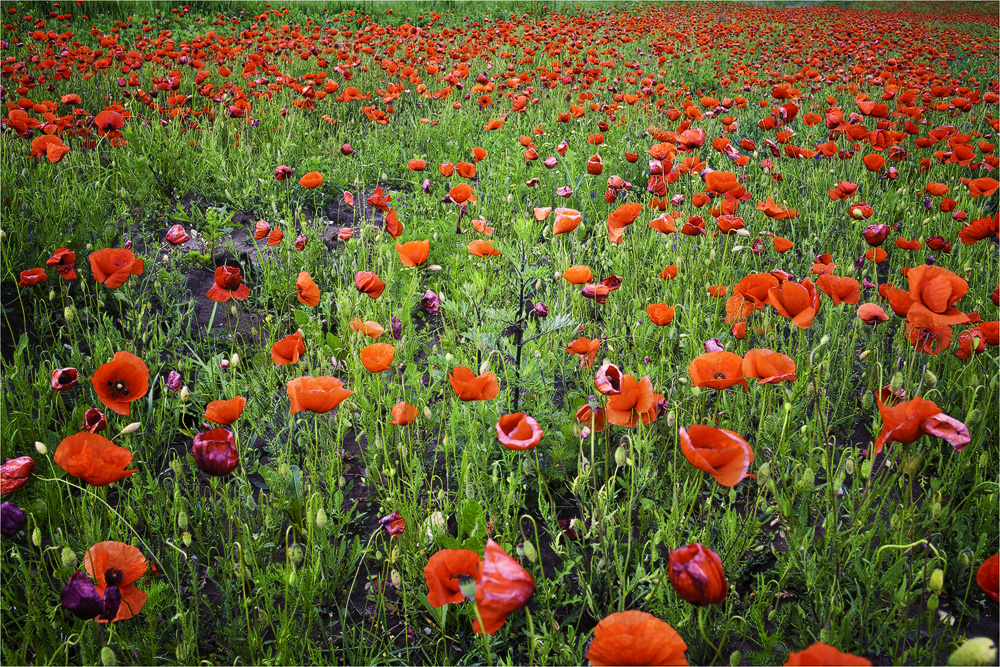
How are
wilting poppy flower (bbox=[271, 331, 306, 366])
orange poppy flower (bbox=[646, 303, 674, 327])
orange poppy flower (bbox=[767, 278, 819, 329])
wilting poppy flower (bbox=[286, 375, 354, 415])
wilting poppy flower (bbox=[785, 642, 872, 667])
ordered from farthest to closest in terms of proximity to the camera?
orange poppy flower (bbox=[646, 303, 674, 327]) < wilting poppy flower (bbox=[271, 331, 306, 366]) < orange poppy flower (bbox=[767, 278, 819, 329]) < wilting poppy flower (bbox=[286, 375, 354, 415]) < wilting poppy flower (bbox=[785, 642, 872, 667])

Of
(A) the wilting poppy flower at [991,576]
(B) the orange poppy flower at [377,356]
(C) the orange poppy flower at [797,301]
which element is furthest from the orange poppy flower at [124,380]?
(A) the wilting poppy flower at [991,576]

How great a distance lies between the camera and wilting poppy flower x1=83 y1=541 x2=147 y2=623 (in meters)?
1.10

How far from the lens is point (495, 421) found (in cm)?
178

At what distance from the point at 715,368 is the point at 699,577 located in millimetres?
559

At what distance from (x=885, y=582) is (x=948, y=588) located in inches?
11.7

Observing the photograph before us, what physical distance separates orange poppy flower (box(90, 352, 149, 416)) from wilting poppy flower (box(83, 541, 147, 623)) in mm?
335

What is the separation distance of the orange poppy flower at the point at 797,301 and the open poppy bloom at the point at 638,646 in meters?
0.90

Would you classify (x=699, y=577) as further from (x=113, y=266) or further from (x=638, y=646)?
(x=113, y=266)

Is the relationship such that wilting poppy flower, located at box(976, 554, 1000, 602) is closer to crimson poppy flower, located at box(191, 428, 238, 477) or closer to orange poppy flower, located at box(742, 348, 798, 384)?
orange poppy flower, located at box(742, 348, 798, 384)

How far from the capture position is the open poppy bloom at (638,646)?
78 cm

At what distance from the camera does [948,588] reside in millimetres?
1485

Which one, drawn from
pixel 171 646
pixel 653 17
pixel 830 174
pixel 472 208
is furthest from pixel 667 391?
pixel 653 17

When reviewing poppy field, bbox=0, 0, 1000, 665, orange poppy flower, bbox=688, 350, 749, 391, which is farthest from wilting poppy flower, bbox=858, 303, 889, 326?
orange poppy flower, bbox=688, 350, 749, 391

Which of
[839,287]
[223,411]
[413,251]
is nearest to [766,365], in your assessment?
[839,287]
